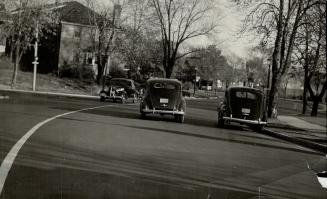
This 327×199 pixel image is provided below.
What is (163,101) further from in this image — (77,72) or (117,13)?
(77,72)

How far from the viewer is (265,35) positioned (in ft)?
83.3

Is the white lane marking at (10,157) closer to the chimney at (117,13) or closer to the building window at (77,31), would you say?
the chimney at (117,13)

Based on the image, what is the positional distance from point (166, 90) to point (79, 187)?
1428cm

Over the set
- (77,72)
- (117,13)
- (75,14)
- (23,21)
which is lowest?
(77,72)

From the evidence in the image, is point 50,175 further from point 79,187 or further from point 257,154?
point 257,154

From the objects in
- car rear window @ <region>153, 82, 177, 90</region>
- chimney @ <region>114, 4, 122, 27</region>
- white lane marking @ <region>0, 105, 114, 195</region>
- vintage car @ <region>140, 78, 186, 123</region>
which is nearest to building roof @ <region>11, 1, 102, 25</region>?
chimney @ <region>114, 4, 122, 27</region>

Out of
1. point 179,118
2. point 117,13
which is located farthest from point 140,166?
point 117,13

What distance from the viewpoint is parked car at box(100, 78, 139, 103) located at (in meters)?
32.9

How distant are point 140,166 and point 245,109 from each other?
12.2 meters

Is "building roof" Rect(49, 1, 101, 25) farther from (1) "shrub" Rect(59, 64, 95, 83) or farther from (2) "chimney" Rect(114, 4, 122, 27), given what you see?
(1) "shrub" Rect(59, 64, 95, 83)

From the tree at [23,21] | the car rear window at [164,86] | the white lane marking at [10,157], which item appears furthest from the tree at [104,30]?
the white lane marking at [10,157]

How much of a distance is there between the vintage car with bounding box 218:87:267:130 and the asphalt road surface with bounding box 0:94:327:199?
17.8 feet

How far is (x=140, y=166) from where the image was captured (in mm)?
8898

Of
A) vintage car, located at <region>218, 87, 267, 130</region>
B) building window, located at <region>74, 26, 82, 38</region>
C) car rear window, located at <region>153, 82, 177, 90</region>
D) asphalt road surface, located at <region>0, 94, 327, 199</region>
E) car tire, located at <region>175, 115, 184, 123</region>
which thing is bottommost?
asphalt road surface, located at <region>0, 94, 327, 199</region>
